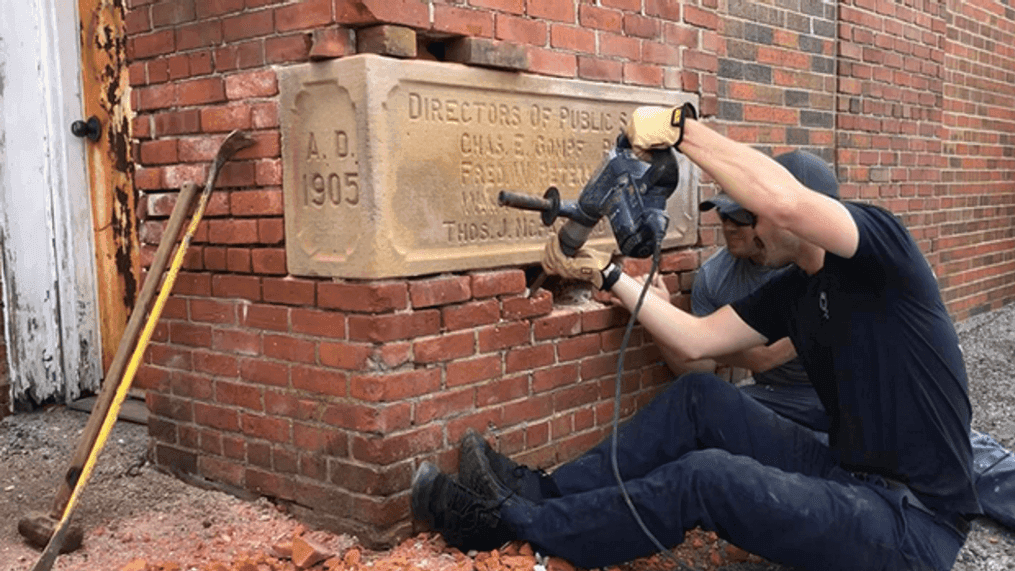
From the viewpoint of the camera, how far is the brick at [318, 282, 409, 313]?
9.06ft

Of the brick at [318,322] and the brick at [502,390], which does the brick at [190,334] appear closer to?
the brick at [318,322]

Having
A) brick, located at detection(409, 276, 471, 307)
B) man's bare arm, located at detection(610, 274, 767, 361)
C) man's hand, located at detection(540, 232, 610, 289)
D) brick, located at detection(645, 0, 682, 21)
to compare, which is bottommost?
man's bare arm, located at detection(610, 274, 767, 361)

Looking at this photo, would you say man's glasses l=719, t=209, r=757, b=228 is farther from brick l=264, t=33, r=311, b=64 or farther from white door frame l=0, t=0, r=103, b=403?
white door frame l=0, t=0, r=103, b=403

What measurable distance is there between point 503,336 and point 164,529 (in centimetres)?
127

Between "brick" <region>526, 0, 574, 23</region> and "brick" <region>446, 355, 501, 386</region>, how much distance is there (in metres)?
1.17

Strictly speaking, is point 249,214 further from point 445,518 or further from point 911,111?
point 911,111

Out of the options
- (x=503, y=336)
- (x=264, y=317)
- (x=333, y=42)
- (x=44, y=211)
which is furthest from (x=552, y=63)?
(x=44, y=211)

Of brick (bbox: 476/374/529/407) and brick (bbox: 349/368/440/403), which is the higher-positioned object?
brick (bbox: 349/368/440/403)

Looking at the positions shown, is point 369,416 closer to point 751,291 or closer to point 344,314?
point 344,314

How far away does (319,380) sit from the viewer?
2.92 meters

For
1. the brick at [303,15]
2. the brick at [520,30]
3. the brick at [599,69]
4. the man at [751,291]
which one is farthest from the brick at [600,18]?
the brick at [303,15]

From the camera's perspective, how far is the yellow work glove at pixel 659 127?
266cm

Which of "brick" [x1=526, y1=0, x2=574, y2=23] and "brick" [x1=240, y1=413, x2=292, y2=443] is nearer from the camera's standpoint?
"brick" [x1=240, y1=413, x2=292, y2=443]

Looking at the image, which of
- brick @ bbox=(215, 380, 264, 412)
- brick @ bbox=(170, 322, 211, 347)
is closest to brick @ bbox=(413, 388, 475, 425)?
brick @ bbox=(215, 380, 264, 412)
